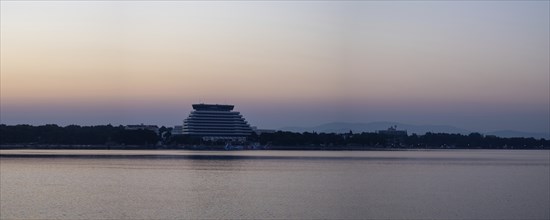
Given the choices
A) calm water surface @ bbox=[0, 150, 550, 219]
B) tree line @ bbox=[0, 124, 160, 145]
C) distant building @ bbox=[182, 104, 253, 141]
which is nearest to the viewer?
calm water surface @ bbox=[0, 150, 550, 219]

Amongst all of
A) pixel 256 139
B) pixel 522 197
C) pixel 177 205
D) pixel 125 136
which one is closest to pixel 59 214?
pixel 177 205

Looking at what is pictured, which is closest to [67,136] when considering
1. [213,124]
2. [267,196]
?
[213,124]

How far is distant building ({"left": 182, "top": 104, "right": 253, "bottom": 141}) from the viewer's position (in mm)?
180125

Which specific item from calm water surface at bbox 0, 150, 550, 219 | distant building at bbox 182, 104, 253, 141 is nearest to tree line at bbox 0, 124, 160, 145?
distant building at bbox 182, 104, 253, 141

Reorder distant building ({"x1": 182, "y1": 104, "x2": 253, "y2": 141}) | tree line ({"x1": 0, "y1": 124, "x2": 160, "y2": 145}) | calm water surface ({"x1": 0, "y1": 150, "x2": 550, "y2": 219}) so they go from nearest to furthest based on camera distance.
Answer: calm water surface ({"x1": 0, "y1": 150, "x2": 550, "y2": 219}), tree line ({"x1": 0, "y1": 124, "x2": 160, "y2": 145}), distant building ({"x1": 182, "y1": 104, "x2": 253, "y2": 141})

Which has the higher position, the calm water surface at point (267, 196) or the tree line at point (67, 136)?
the tree line at point (67, 136)

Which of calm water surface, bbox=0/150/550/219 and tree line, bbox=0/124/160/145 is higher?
tree line, bbox=0/124/160/145

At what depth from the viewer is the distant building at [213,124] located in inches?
7092

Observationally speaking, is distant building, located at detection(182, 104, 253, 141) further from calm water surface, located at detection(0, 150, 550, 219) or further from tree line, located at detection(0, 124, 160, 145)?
calm water surface, located at detection(0, 150, 550, 219)

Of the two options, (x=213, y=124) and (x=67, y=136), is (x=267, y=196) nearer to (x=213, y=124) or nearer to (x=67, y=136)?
(x=67, y=136)

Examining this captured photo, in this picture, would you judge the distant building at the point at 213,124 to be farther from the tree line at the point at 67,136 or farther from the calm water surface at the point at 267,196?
the calm water surface at the point at 267,196

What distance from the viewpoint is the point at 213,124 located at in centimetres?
18150

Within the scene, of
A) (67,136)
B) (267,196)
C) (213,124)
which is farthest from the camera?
(213,124)

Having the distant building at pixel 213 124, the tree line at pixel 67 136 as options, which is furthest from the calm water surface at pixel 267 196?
the distant building at pixel 213 124
